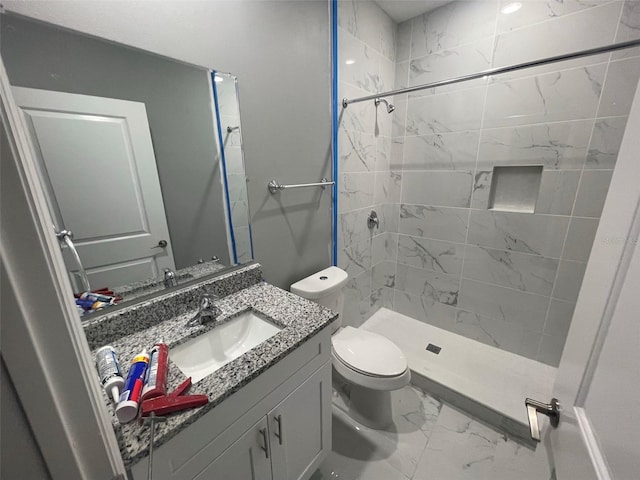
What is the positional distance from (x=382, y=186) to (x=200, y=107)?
1503 mm

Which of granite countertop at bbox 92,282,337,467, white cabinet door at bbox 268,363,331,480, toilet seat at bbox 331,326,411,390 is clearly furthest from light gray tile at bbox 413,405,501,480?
granite countertop at bbox 92,282,337,467

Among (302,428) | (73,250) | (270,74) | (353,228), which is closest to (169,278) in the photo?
(73,250)

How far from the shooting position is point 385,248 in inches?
91.4

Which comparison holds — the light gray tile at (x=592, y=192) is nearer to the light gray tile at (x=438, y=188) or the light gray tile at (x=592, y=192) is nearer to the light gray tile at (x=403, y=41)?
the light gray tile at (x=438, y=188)

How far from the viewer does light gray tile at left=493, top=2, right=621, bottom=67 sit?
133 centimetres

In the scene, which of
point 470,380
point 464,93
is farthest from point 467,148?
point 470,380

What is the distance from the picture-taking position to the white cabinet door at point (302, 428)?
899 mm

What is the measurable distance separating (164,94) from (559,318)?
2.52m

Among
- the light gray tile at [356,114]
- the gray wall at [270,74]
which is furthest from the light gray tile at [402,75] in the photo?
the gray wall at [270,74]

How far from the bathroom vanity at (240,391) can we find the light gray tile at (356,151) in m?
1.01

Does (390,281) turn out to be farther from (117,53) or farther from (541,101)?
(117,53)

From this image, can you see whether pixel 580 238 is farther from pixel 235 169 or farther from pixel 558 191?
pixel 235 169

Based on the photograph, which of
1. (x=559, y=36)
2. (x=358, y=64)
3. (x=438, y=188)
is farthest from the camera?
(x=438, y=188)

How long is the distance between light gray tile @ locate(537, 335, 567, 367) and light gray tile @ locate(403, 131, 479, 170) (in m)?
1.29
